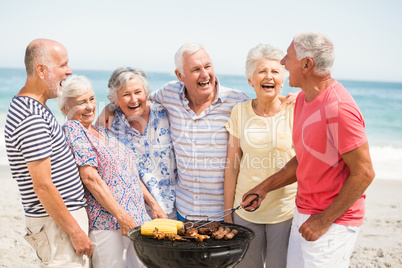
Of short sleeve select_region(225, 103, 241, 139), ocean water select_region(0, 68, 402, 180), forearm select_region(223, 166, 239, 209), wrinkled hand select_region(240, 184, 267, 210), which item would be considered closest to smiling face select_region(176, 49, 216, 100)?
short sleeve select_region(225, 103, 241, 139)

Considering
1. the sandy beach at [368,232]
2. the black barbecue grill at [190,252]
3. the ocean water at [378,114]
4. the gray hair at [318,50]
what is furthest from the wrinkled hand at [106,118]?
the sandy beach at [368,232]

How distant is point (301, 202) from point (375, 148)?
1354 cm

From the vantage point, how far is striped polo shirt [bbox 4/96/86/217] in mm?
2727

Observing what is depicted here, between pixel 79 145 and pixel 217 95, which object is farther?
pixel 217 95

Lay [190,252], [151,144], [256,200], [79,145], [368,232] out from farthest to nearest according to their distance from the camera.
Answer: [368,232] → [151,144] → [256,200] → [79,145] → [190,252]

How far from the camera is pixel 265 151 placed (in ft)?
11.3

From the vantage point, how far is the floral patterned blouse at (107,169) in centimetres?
321

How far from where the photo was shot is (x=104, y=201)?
325cm

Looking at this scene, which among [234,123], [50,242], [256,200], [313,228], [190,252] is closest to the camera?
[190,252]

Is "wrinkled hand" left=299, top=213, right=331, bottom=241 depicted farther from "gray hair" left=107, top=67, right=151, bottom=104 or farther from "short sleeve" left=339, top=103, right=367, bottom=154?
"gray hair" left=107, top=67, right=151, bottom=104

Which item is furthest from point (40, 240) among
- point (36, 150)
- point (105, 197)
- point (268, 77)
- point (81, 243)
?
point (268, 77)

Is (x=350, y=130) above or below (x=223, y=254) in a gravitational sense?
above

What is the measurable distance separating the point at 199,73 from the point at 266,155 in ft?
2.98

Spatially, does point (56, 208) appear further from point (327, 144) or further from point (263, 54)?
point (263, 54)
